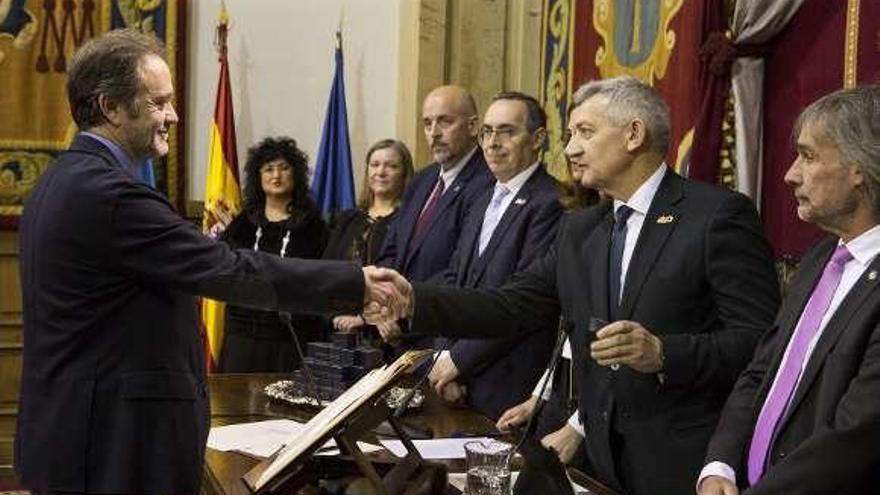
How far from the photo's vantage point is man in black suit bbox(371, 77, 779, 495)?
2475 millimetres

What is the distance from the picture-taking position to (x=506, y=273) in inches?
142

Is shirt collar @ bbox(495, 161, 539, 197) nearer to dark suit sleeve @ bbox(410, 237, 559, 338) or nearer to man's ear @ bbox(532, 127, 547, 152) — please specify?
man's ear @ bbox(532, 127, 547, 152)

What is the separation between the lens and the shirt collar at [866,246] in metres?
2.08

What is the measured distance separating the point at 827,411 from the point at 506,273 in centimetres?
171

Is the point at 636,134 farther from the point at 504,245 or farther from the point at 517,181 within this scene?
the point at 517,181

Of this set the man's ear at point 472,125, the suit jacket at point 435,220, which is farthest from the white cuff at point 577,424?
the man's ear at point 472,125

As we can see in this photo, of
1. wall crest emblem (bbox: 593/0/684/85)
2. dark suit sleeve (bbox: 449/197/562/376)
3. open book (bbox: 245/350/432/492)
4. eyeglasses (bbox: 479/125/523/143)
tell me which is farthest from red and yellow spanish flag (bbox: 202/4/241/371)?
open book (bbox: 245/350/432/492)

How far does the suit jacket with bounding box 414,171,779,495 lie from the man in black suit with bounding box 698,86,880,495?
0.17m

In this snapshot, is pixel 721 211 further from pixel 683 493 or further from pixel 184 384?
pixel 184 384

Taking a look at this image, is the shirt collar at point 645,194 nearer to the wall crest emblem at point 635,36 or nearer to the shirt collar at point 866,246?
the shirt collar at point 866,246

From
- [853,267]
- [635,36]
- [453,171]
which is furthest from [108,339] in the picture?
[635,36]

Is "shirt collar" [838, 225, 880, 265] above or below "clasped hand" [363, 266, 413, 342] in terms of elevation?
above

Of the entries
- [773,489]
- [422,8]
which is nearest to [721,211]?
[773,489]

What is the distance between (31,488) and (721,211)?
5.10ft
